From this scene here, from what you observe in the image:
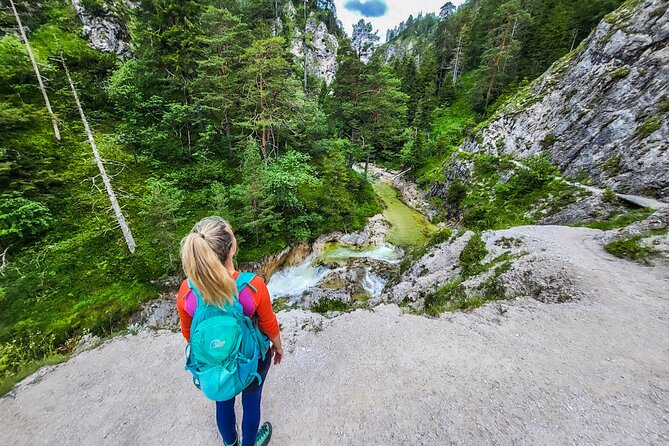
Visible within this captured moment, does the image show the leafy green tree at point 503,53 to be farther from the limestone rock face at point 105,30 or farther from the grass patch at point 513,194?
the limestone rock face at point 105,30

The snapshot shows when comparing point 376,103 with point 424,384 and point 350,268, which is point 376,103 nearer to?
point 350,268

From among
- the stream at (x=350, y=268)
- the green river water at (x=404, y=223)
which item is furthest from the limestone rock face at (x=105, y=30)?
the green river water at (x=404, y=223)

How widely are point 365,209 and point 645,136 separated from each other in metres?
15.7

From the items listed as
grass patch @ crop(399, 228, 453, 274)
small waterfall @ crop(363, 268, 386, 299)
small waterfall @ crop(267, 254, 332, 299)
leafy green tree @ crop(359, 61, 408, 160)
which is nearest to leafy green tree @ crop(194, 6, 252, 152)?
leafy green tree @ crop(359, 61, 408, 160)

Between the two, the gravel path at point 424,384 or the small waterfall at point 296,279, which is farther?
the small waterfall at point 296,279

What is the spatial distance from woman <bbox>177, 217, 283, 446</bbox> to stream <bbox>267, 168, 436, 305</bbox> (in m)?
7.62

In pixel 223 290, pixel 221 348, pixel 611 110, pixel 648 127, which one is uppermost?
pixel 611 110

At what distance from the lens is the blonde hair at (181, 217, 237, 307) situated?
1.83 meters

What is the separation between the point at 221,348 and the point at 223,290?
513 mm

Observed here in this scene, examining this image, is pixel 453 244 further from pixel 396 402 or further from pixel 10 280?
pixel 10 280

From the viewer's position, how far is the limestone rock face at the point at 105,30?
23609 mm

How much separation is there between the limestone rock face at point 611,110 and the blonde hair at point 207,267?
683 inches

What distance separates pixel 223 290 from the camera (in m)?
1.91

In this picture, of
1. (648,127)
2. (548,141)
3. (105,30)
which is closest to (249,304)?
(648,127)
